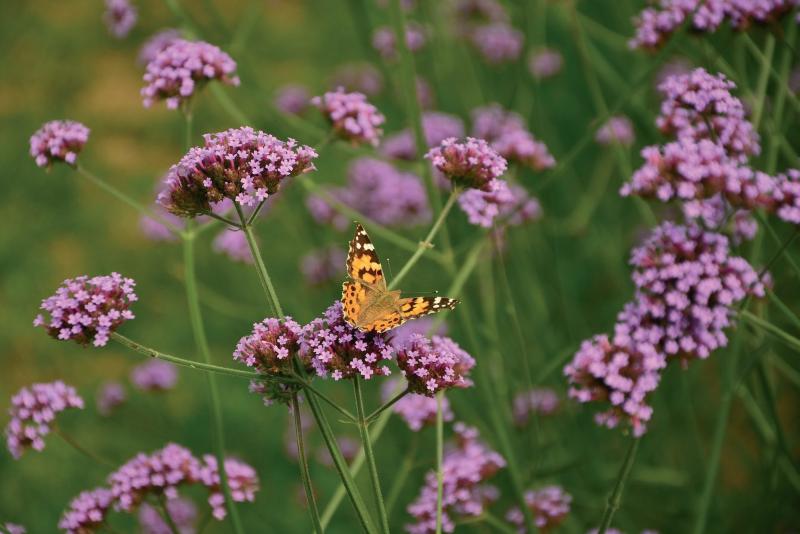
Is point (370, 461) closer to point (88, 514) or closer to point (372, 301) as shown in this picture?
point (372, 301)

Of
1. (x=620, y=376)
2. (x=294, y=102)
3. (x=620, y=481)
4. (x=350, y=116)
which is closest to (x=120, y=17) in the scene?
(x=294, y=102)

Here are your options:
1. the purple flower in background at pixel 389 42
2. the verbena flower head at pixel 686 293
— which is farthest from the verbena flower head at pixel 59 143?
the purple flower in background at pixel 389 42

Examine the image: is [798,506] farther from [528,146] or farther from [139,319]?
[139,319]

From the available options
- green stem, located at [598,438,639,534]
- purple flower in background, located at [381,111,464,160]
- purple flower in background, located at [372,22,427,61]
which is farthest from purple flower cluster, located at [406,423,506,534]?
purple flower in background, located at [372,22,427,61]

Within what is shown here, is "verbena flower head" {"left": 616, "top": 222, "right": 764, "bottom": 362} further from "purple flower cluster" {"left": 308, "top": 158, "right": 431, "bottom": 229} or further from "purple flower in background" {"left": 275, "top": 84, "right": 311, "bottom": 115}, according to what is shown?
"purple flower in background" {"left": 275, "top": 84, "right": 311, "bottom": 115}

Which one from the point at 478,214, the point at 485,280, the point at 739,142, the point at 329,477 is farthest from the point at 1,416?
the point at 739,142

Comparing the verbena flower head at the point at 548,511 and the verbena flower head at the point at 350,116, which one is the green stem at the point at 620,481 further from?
the verbena flower head at the point at 350,116
